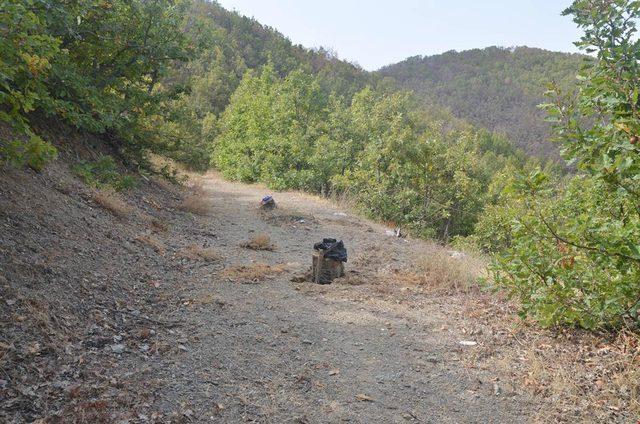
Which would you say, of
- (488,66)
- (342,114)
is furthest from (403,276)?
(488,66)

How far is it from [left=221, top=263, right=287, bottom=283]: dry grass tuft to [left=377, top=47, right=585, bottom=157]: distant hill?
8876 centimetres

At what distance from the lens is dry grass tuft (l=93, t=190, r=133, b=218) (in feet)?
24.7

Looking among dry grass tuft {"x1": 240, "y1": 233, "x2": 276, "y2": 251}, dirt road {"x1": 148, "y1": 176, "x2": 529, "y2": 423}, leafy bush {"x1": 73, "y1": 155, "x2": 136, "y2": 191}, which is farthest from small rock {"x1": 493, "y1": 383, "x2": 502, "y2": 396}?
leafy bush {"x1": 73, "y1": 155, "x2": 136, "y2": 191}

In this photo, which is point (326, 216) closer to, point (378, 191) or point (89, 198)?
point (378, 191)

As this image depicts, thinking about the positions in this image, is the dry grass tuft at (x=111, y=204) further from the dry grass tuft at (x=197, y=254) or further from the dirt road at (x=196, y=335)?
the dry grass tuft at (x=197, y=254)

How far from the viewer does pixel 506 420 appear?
361 centimetres

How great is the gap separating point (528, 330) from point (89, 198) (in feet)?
21.6

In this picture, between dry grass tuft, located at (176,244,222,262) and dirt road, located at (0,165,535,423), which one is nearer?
dirt road, located at (0,165,535,423)

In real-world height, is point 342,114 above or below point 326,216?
above

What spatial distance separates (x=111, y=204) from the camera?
7.61m

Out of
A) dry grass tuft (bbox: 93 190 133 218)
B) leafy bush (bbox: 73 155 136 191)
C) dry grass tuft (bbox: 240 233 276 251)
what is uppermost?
leafy bush (bbox: 73 155 136 191)

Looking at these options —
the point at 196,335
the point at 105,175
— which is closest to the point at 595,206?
the point at 196,335

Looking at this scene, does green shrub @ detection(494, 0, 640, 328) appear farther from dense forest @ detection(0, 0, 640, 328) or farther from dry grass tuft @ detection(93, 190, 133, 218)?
dry grass tuft @ detection(93, 190, 133, 218)

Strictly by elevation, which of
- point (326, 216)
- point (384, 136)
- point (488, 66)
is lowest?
point (326, 216)
